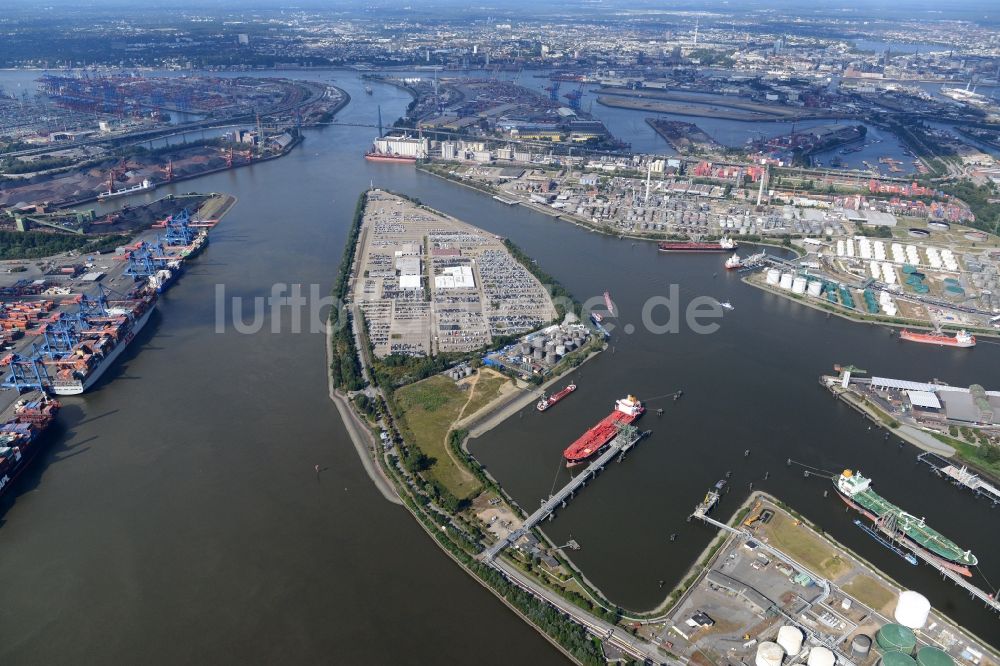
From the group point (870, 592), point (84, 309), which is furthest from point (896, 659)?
point (84, 309)

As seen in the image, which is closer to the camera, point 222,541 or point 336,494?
point 222,541

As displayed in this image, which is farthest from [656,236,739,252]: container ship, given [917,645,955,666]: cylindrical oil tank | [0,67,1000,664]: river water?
[917,645,955,666]: cylindrical oil tank

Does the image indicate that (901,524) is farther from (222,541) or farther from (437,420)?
(222,541)

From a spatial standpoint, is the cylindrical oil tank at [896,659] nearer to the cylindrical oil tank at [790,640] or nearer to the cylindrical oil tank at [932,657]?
the cylindrical oil tank at [932,657]

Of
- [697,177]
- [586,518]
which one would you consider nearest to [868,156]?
[697,177]

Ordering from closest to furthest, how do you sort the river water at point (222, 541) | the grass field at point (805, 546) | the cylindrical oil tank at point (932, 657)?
the cylindrical oil tank at point (932, 657)
the river water at point (222, 541)
the grass field at point (805, 546)

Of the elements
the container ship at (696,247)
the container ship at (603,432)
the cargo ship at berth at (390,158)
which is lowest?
the container ship at (603,432)

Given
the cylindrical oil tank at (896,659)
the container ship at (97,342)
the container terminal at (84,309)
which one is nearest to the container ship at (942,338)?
the cylindrical oil tank at (896,659)
